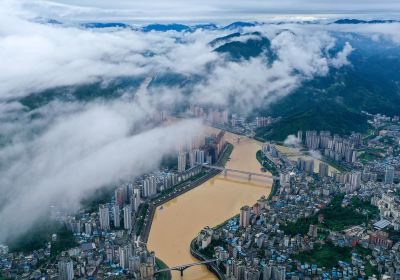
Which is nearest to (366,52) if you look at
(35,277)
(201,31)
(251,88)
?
(201,31)

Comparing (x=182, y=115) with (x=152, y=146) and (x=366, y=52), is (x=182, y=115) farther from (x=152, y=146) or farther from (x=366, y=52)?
(x=366, y=52)

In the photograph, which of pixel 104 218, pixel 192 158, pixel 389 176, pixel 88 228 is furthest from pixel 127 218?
pixel 389 176

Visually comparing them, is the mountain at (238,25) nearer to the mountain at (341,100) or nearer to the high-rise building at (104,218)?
the mountain at (341,100)

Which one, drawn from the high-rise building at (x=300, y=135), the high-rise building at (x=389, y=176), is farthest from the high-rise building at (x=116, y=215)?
the high-rise building at (x=300, y=135)

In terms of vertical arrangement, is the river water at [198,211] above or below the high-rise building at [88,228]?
below

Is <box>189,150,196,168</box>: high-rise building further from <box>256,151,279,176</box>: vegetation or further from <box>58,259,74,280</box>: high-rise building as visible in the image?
<box>58,259,74,280</box>: high-rise building

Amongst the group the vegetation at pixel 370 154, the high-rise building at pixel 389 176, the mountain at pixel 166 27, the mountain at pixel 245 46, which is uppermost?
the mountain at pixel 166 27

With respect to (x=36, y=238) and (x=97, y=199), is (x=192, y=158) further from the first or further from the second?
(x=36, y=238)
